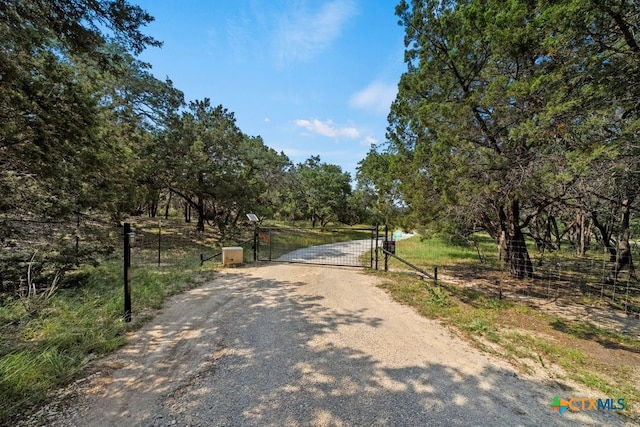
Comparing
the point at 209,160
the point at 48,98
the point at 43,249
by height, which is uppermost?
the point at 209,160

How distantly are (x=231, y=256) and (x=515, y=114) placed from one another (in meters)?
8.15

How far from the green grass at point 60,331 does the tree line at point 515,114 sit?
21.6 ft

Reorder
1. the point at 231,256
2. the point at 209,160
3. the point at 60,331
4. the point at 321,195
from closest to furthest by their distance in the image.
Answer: the point at 60,331 → the point at 231,256 → the point at 209,160 → the point at 321,195

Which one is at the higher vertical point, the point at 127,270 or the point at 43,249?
the point at 43,249

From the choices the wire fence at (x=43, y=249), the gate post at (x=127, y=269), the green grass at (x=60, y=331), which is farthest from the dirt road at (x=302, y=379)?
the wire fence at (x=43, y=249)

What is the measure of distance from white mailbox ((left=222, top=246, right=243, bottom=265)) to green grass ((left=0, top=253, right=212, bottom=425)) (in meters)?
2.35

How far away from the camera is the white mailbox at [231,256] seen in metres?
8.43

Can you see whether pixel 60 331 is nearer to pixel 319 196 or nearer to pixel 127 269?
pixel 127 269

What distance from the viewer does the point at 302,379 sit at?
274cm

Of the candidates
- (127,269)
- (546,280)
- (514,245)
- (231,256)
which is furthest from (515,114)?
(231,256)

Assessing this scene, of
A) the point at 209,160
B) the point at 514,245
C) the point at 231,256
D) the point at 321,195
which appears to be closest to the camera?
the point at 514,245

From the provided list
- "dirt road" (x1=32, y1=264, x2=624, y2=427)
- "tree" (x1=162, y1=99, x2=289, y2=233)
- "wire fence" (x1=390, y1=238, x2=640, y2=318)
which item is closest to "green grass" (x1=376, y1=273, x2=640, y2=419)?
"dirt road" (x1=32, y1=264, x2=624, y2=427)

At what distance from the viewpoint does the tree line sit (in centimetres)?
383

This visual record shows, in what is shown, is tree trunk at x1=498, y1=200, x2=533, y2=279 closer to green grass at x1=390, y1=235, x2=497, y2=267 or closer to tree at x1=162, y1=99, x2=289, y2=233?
green grass at x1=390, y1=235, x2=497, y2=267
